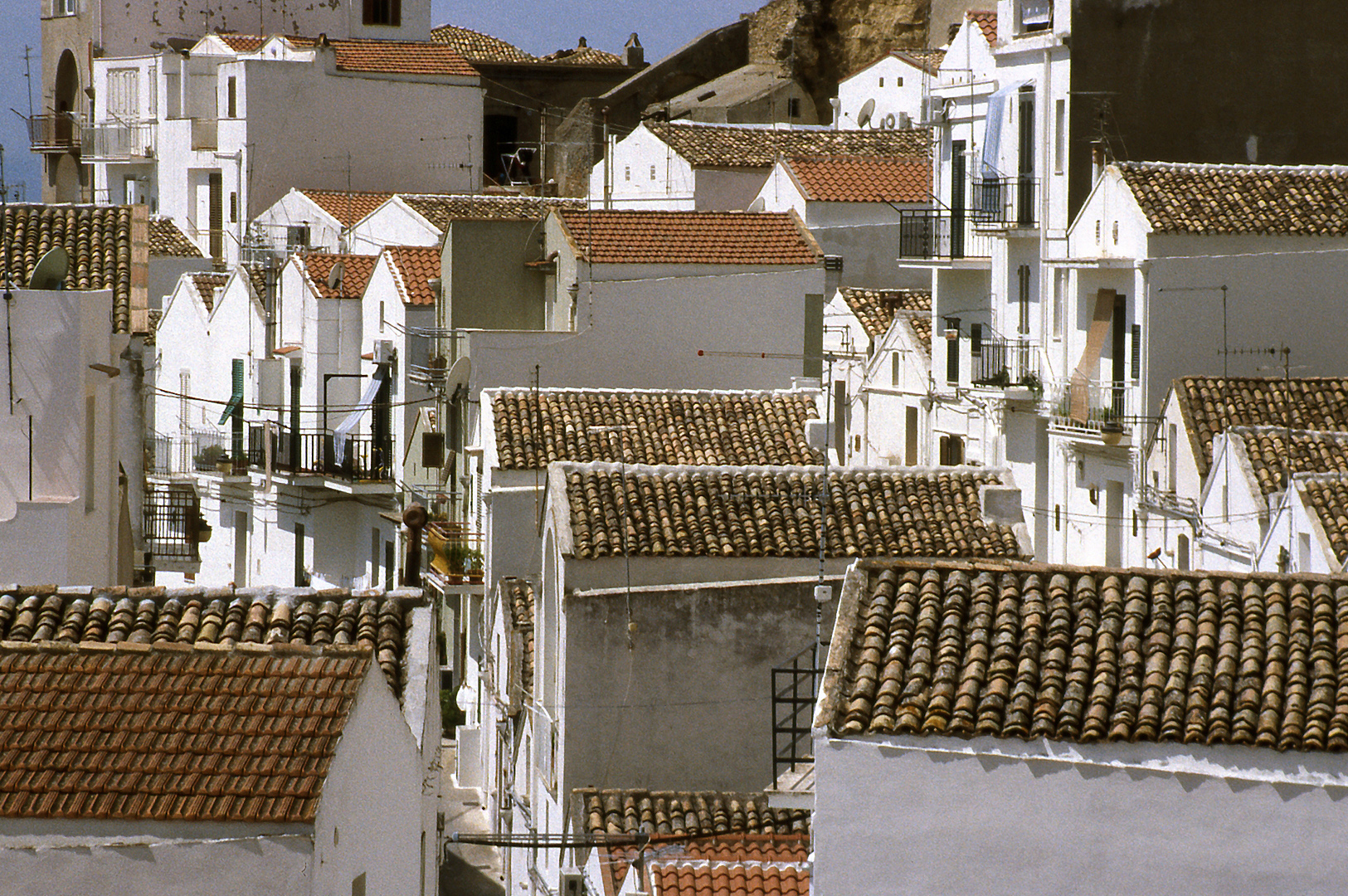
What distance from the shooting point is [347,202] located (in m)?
56.5

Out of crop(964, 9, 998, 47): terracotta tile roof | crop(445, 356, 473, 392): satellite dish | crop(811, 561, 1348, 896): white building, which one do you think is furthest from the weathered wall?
crop(811, 561, 1348, 896): white building

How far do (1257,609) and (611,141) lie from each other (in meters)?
45.6

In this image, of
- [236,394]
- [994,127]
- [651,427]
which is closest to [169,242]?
[236,394]

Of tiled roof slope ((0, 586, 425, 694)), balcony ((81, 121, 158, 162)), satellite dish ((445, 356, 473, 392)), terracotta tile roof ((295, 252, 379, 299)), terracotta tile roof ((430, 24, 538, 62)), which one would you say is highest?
terracotta tile roof ((430, 24, 538, 62))

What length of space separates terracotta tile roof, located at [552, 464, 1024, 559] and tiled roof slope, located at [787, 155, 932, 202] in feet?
68.5

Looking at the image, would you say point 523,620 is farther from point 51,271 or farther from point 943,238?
point 943,238

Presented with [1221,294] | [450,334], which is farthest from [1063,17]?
[450,334]

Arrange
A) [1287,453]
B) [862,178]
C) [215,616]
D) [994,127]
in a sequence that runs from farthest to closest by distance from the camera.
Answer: [862,178] → [994,127] → [1287,453] → [215,616]

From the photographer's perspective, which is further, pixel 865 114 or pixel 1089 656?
pixel 865 114

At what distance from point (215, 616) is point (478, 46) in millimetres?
58178

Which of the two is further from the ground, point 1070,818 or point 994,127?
point 994,127

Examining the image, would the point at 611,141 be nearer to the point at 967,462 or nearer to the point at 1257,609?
the point at 967,462

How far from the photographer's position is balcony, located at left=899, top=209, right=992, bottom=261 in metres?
39.9

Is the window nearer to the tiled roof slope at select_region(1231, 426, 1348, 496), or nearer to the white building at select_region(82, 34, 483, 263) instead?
the white building at select_region(82, 34, 483, 263)
